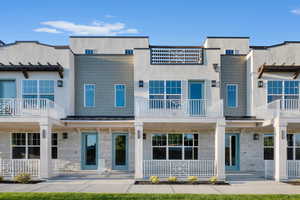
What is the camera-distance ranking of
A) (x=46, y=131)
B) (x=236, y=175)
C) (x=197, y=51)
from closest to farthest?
(x=46, y=131) → (x=236, y=175) → (x=197, y=51)

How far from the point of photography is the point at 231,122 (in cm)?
1633

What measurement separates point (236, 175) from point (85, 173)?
828 centimetres

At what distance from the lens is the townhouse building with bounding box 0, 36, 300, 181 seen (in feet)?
55.6

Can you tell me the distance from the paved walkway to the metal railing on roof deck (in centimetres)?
721

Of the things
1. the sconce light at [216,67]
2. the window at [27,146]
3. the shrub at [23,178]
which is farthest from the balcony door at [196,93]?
the shrub at [23,178]

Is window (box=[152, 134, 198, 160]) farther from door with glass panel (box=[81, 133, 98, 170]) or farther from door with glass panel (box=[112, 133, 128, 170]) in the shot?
door with glass panel (box=[81, 133, 98, 170])

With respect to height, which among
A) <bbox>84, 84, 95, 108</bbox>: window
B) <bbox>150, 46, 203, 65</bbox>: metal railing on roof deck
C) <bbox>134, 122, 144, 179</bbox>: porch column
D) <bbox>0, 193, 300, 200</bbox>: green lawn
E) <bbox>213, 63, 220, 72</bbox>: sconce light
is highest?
<bbox>150, 46, 203, 65</bbox>: metal railing on roof deck

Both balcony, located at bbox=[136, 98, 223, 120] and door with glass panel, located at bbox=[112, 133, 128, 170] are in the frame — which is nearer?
balcony, located at bbox=[136, 98, 223, 120]

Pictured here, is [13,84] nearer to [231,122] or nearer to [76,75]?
[76,75]

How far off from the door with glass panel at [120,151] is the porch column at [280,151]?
806 centimetres

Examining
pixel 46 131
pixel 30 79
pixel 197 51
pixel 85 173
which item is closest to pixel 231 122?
pixel 197 51

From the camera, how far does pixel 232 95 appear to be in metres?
17.9

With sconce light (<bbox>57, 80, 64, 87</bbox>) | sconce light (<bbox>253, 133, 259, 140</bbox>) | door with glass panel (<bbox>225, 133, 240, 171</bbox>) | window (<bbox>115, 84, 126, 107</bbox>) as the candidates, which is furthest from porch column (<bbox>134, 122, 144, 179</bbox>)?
sconce light (<bbox>253, 133, 259, 140</bbox>)

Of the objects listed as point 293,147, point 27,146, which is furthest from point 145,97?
point 293,147
